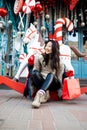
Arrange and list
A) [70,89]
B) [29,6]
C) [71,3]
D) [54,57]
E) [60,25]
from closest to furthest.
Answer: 1. [70,89]
2. [54,57]
3. [29,6]
4. [60,25]
5. [71,3]

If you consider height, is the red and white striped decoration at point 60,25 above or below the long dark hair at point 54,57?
above

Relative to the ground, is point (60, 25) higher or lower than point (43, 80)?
higher

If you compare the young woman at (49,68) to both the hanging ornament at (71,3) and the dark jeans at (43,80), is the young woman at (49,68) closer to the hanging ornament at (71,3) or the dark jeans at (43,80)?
the dark jeans at (43,80)

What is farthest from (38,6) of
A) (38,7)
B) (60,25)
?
(60,25)

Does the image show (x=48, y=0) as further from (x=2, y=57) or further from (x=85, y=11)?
(x=2, y=57)

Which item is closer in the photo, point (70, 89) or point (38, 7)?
point (70, 89)

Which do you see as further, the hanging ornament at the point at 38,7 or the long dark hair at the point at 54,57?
the hanging ornament at the point at 38,7

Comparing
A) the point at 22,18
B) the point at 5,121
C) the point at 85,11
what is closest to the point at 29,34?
the point at 22,18

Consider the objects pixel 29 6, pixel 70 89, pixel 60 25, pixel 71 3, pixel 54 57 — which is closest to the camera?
pixel 70 89

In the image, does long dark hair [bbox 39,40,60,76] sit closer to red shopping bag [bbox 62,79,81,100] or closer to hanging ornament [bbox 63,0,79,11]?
red shopping bag [bbox 62,79,81,100]

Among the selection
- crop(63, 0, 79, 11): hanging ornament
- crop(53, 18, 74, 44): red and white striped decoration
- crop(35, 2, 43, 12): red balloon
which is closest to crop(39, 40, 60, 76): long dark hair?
crop(53, 18, 74, 44): red and white striped decoration

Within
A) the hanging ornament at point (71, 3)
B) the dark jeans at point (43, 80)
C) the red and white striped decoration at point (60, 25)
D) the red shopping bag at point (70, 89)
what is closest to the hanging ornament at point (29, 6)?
the red and white striped decoration at point (60, 25)

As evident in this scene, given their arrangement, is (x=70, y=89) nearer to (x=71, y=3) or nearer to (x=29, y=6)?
(x=29, y=6)

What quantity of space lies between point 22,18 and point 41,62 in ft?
16.2
